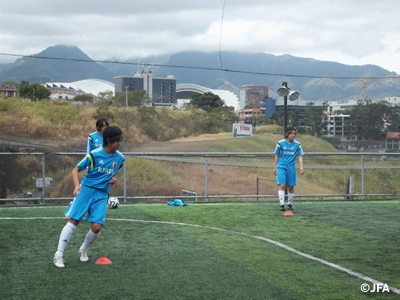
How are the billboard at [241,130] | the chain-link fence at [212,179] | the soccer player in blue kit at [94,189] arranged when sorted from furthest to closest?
the billboard at [241,130], the chain-link fence at [212,179], the soccer player in blue kit at [94,189]

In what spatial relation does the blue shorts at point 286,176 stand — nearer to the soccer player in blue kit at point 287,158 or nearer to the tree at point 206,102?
the soccer player in blue kit at point 287,158

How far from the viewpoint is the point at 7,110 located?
1897 inches

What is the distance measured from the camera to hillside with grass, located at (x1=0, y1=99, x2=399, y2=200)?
22.4 meters

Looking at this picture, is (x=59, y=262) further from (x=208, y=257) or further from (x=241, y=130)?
(x=241, y=130)

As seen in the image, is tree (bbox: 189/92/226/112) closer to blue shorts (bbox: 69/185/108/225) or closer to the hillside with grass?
the hillside with grass

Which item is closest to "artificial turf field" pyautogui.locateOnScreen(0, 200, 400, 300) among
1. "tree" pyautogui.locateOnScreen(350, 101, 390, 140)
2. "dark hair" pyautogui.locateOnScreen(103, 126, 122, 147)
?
"dark hair" pyautogui.locateOnScreen(103, 126, 122, 147)

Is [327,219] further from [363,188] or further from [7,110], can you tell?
[7,110]

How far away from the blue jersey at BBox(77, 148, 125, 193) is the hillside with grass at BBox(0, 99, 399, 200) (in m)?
10.2

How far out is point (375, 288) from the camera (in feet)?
22.2

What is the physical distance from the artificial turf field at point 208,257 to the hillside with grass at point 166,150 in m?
6.19

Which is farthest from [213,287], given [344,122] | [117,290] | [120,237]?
[344,122]

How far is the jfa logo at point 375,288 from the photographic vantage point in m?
6.67

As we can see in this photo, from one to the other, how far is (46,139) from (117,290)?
125ft

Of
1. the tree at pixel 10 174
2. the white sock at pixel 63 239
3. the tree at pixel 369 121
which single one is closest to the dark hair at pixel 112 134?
the white sock at pixel 63 239
